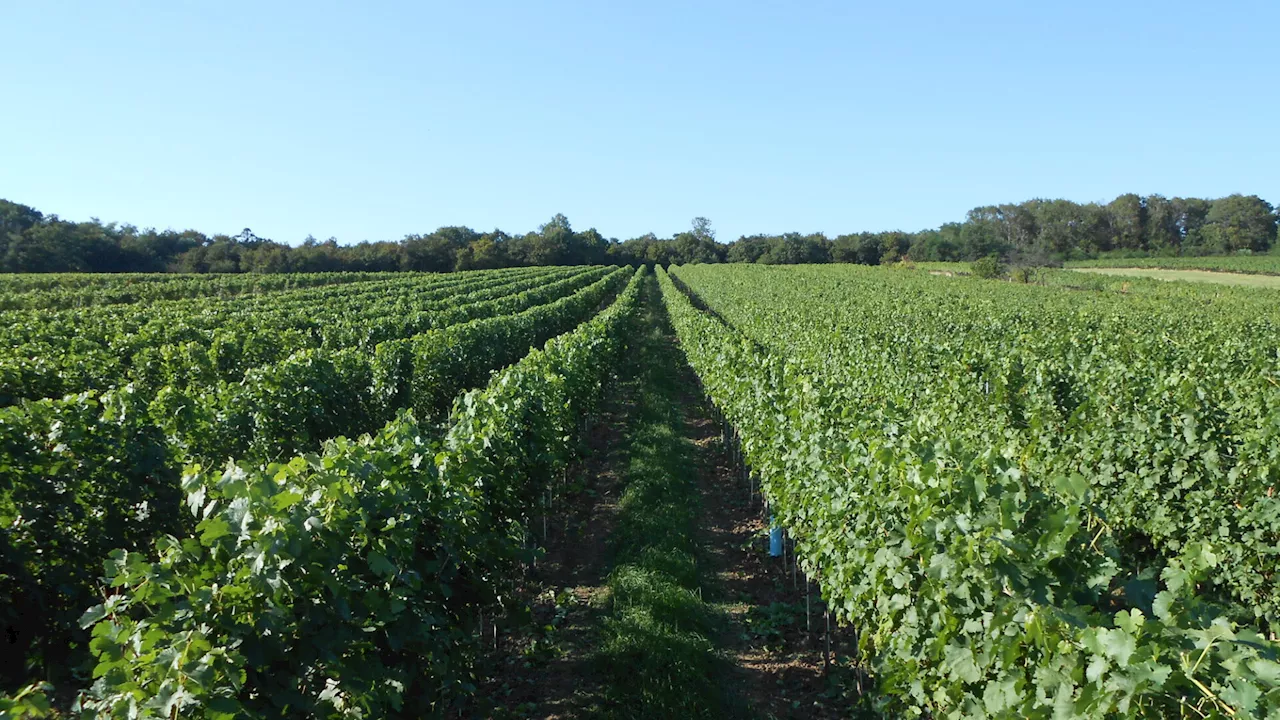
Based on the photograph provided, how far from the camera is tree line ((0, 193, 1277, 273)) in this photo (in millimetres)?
65812

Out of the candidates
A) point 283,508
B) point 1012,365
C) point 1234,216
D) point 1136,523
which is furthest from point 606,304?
point 1234,216

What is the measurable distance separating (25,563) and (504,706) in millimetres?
3449

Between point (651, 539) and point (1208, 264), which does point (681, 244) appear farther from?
point (651, 539)

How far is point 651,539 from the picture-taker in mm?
7977

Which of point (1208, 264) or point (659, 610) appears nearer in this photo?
point (659, 610)

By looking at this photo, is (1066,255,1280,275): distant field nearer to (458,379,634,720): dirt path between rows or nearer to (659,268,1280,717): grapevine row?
(458,379,634,720): dirt path between rows

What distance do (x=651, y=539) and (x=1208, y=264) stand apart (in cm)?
8000

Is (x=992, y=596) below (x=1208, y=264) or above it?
below

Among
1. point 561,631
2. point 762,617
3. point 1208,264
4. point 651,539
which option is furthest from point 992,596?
point 1208,264

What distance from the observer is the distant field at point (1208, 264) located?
2380 inches

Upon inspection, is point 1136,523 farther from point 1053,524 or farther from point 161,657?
point 161,657

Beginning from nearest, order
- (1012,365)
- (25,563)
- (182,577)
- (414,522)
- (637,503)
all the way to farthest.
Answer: (182,577)
(414,522)
(25,563)
(637,503)
(1012,365)

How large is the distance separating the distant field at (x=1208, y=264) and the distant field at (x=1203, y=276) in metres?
2.49

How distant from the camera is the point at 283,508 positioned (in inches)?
132
